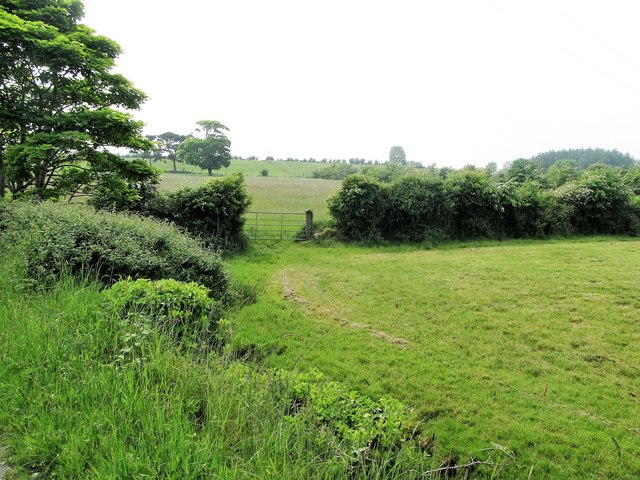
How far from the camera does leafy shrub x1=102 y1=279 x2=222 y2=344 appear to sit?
10.8 ft

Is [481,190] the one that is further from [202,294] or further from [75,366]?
[75,366]

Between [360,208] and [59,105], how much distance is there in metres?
10.2

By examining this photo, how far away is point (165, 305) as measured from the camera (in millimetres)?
3732

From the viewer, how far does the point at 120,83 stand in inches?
368

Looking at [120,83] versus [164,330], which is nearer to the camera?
[164,330]

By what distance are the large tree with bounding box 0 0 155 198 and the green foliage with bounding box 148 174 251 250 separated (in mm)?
2182

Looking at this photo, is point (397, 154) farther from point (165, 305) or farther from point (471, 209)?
point (165, 305)

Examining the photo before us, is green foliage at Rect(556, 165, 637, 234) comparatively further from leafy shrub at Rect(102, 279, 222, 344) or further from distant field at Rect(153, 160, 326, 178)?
distant field at Rect(153, 160, 326, 178)

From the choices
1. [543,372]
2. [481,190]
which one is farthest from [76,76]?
[481,190]

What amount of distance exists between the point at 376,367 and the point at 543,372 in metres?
2.14

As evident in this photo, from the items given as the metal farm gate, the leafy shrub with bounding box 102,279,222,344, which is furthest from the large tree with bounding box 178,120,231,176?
the leafy shrub with bounding box 102,279,222,344

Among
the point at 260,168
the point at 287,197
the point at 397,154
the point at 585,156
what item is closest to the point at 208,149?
the point at 260,168

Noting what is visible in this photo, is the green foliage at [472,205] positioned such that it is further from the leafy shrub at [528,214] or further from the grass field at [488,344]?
the grass field at [488,344]

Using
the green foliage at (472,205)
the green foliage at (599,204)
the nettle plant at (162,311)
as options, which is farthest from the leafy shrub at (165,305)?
the green foliage at (599,204)
